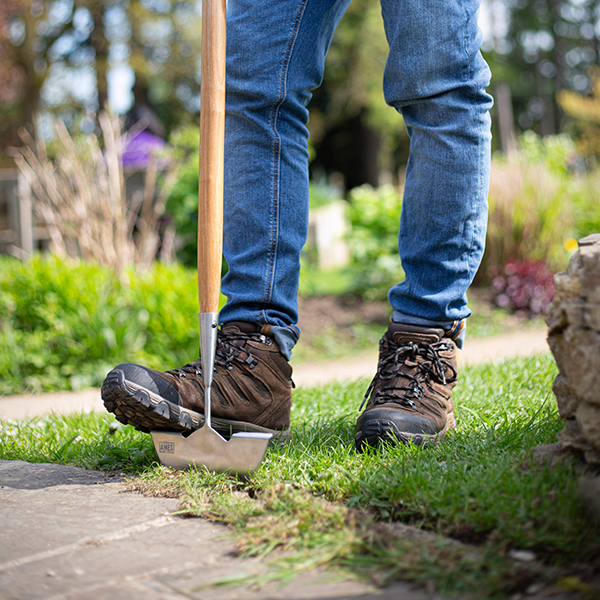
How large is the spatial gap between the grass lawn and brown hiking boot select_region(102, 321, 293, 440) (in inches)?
4.4

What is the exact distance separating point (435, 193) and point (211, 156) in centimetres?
59

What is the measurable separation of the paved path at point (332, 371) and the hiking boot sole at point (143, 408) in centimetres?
131

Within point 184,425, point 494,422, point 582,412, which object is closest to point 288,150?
point 184,425

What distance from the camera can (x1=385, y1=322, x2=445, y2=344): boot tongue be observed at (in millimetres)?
1657

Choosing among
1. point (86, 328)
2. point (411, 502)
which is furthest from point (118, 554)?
point (86, 328)

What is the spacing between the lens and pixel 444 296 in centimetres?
165

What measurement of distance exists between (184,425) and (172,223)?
4726 mm

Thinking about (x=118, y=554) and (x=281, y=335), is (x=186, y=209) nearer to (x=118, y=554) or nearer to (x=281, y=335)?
(x=281, y=335)

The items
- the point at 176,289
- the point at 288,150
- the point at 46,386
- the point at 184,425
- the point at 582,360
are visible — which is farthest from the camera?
the point at 176,289

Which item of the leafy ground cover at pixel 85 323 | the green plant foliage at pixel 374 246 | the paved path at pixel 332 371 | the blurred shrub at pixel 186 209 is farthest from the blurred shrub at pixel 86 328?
the green plant foliage at pixel 374 246

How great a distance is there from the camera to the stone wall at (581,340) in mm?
1012

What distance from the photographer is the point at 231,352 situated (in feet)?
5.36

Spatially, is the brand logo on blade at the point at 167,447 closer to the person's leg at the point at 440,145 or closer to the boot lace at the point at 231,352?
the boot lace at the point at 231,352

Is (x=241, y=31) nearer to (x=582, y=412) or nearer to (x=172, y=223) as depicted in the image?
(x=582, y=412)
